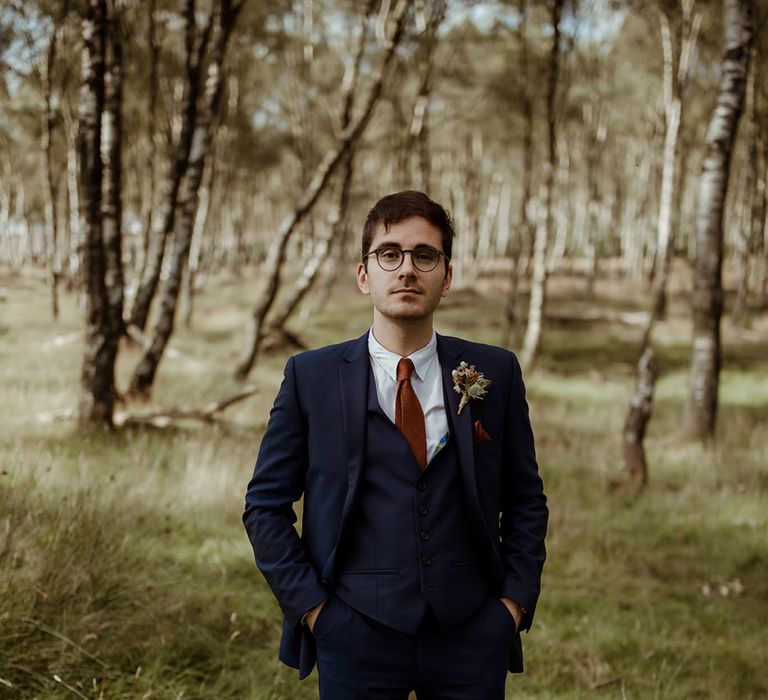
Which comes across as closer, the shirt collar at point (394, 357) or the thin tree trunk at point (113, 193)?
the shirt collar at point (394, 357)

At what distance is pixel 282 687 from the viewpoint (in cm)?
336

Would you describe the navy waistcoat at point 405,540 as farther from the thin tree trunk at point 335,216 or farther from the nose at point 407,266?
the thin tree trunk at point 335,216

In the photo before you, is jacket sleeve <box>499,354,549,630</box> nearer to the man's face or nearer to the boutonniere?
the boutonniere

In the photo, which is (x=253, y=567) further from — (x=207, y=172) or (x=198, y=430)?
(x=207, y=172)

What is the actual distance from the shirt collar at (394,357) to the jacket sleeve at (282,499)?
256mm

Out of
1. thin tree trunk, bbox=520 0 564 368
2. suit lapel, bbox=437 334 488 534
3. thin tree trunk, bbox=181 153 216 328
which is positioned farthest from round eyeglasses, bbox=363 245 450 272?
thin tree trunk, bbox=181 153 216 328

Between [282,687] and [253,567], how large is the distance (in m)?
1.40

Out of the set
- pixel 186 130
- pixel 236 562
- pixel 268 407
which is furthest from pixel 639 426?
pixel 186 130

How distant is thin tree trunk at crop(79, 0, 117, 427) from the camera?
6.66 metres

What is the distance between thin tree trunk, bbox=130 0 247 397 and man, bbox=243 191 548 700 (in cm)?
746

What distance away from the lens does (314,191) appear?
35.8 ft

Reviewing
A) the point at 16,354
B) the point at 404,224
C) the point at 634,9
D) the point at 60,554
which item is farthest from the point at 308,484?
the point at 634,9

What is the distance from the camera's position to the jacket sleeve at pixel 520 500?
209 cm

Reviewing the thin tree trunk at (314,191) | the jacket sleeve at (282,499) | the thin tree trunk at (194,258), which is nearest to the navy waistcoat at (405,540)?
the jacket sleeve at (282,499)
